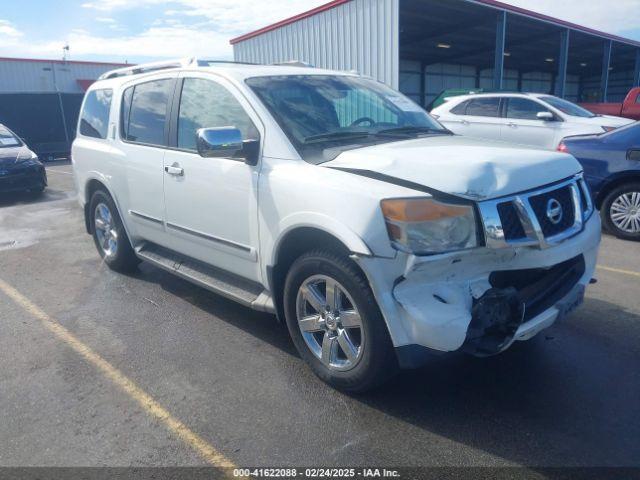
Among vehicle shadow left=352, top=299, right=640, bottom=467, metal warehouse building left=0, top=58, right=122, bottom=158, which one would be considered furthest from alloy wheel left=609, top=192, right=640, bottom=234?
metal warehouse building left=0, top=58, right=122, bottom=158

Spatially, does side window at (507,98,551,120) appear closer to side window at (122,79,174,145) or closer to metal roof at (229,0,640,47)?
metal roof at (229,0,640,47)

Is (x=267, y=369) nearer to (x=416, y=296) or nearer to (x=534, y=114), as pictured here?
(x=416, y=296)

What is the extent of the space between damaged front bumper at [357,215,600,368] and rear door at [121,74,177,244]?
93.1 inches

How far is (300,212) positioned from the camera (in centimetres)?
303

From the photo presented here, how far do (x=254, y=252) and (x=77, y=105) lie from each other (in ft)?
77.3

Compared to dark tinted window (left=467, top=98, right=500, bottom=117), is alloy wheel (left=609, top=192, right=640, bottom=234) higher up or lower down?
lower down

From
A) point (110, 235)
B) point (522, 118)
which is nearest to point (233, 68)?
point (110, 235)

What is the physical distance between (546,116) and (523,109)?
29.1 inches

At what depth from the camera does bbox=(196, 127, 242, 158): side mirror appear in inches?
125

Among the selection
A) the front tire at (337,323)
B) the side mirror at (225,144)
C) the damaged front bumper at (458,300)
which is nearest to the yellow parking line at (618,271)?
the damaged front bumper at (458,300)

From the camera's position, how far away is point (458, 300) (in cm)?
256

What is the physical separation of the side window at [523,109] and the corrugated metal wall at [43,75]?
24887 millimetres

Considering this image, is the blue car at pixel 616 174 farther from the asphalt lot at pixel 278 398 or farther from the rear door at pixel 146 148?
the rear door at pixel 146 148

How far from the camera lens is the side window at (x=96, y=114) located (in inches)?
207
